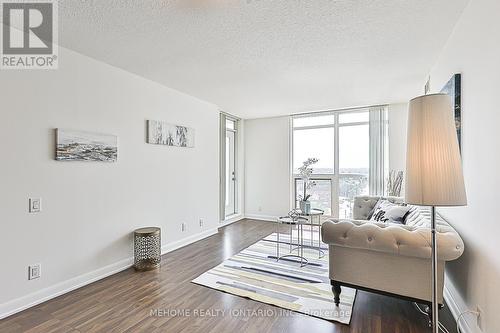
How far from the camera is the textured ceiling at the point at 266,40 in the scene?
6.40 feet

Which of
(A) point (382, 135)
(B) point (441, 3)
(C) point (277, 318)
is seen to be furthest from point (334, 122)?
(C) point (277, 318)

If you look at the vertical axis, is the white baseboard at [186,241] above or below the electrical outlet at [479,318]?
below

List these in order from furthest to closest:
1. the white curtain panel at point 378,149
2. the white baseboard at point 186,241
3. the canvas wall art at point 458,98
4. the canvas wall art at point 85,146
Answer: the white curtain panel at point 378,149 < the white baseboard at point 186,241 < the canvas wall art at point 85,146 < the canvas wall art at point 458,98

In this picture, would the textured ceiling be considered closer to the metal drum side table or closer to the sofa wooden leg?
the metal drum side table

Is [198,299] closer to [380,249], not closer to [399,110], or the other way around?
[380,249]

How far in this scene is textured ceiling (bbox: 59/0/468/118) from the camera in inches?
76.9

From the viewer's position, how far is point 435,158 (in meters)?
1.38

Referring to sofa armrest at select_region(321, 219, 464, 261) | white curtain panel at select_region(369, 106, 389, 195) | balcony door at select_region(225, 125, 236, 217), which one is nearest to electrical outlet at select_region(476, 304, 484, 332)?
sofa armrest at select_region(321, 219, 464, 261)

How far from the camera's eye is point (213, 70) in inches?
126

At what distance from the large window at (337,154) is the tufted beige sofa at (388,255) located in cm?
305

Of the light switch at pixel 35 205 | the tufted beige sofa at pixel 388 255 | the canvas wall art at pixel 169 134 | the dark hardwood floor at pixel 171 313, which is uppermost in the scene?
the canvas wall art at pixel 169 134

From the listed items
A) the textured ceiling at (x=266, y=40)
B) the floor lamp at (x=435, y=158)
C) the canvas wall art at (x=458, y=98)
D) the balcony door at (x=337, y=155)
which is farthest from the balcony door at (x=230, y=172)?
the floor lamp at (x=435, y=158)

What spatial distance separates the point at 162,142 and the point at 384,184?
419 centimetres

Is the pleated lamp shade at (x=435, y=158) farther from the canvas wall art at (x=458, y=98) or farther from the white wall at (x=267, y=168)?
the white wall at (x=267, y=168)
